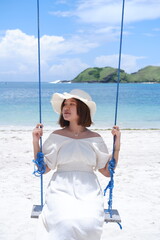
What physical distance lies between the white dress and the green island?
337 ft

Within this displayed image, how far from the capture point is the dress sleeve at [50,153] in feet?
8.93

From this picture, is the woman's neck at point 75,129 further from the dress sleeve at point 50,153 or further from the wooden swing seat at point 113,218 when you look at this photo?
the wooden swing seat at point 113,218

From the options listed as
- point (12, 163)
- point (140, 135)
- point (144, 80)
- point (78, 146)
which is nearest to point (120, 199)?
point (78, 146)

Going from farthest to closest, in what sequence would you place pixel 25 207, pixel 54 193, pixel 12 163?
pixel 12 163 < pixel 25 207 < pixel 54 193

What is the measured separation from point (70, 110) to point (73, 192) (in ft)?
2.26

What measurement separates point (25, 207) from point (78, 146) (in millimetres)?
1657

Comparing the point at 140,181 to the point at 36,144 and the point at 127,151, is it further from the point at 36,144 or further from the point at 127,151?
the point at 36,144

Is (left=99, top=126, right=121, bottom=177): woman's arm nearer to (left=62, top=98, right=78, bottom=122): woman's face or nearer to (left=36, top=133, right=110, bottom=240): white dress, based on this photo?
(left=36, top=133, right=110, bottom=240): white dress

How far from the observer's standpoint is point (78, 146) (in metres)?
2.69

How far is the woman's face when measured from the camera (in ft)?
9.21

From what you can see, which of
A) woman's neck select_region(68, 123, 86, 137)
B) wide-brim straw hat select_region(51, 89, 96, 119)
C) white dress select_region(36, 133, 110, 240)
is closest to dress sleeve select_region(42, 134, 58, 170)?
white dress select_region(36, 133, 110, 240)

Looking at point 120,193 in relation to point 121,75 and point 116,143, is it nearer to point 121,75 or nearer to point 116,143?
point 116,143

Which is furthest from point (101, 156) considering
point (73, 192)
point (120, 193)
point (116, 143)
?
point (120, 193)

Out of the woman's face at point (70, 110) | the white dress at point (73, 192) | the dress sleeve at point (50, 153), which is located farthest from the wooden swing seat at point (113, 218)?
the woman's face at point (70, 110)
